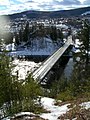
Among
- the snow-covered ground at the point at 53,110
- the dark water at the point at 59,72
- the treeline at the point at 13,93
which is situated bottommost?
the dark water at the point at 59,72

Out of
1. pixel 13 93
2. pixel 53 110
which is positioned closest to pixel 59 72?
pixel 53 110

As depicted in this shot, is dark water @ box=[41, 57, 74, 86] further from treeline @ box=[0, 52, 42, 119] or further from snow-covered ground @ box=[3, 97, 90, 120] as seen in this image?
treeline @ box=[0, 52, 42, 119]

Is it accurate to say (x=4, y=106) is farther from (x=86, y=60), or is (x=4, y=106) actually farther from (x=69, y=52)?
(x=69, y=52)

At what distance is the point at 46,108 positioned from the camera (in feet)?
60.4

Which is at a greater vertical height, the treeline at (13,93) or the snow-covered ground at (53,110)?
the treeline at (13,93)

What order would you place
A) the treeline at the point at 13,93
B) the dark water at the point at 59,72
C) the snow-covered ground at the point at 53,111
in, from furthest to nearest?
the dark water at the point at 59,72 < the treeline at the point at 13,93 < the snow-covered ground at the point at 53,111

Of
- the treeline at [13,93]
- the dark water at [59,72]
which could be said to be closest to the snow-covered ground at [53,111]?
the treeline at [13,93]

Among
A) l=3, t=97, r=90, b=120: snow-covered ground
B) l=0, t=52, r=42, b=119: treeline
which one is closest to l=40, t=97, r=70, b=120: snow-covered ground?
l=3, t=97, r=90, b=120: snow-covered ground

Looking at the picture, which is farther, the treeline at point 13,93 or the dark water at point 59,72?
the dark water at point 59,72

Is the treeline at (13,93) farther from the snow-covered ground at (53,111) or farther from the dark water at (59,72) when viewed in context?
the dark water at (59,72)

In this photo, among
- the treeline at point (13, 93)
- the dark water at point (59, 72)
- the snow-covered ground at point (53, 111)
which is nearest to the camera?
the snow-covered ground at point (53, 111)

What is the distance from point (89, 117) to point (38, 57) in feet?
346

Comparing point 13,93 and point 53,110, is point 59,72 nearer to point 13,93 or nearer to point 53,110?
point 53,110

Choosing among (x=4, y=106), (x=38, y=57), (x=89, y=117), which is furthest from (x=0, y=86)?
(x=38, y=57)
